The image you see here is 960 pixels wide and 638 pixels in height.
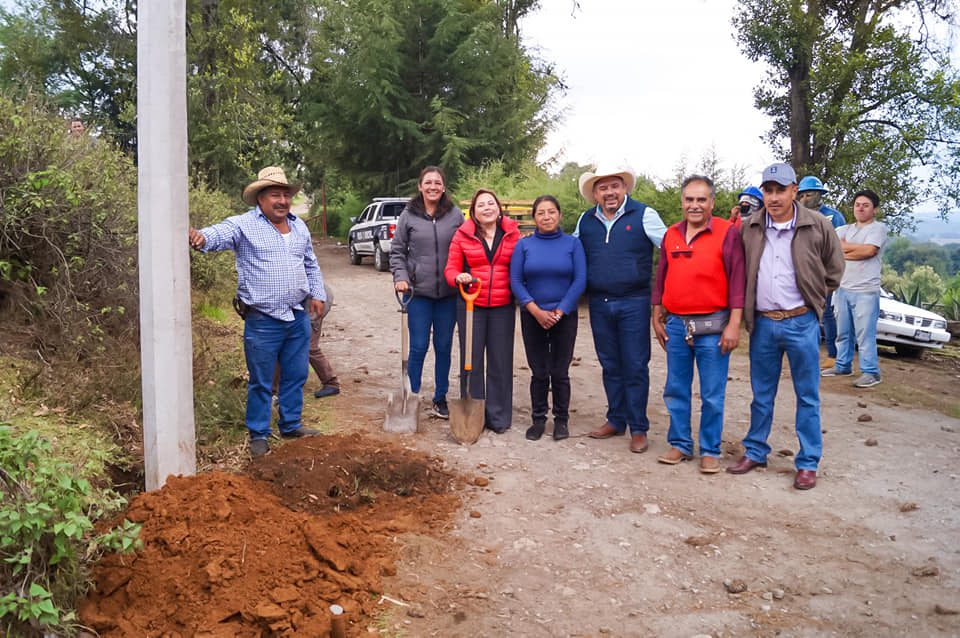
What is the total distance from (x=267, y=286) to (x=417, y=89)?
68.9 ft

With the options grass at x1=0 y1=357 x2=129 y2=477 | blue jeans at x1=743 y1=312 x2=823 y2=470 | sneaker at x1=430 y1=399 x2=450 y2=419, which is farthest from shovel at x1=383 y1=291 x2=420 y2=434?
blue jeans at x1=743 y1=312 x2=823 y2=470

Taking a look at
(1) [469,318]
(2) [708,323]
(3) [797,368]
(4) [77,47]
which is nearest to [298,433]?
(1) [469,318]

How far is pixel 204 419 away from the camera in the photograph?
19.2ft

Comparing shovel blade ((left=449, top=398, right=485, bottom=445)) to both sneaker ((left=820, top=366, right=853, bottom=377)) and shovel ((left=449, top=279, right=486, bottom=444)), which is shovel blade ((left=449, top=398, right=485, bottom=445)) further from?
sneaker ((left=820, top=366, right=853, bottom=377))

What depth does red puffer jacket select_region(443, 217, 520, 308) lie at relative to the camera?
6.38 meters

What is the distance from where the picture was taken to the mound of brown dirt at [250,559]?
346 cm

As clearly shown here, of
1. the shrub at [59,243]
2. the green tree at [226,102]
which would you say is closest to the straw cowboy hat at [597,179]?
the shrub at [59,243]

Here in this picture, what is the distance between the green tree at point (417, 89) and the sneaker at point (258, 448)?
18.6 meters

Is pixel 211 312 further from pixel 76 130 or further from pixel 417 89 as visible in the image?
pixel 417 89

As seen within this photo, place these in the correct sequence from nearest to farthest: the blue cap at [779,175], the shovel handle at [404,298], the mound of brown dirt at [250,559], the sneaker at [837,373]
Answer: the mound of brown dirt at [250,559]
the blue cap at [779,175]
the shovel handle at [404,298]
the sneaker at [837,373]

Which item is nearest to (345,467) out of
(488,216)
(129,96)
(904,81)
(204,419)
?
(204,419)

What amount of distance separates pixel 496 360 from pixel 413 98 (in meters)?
19.9

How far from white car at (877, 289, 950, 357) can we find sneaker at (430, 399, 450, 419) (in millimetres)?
6991

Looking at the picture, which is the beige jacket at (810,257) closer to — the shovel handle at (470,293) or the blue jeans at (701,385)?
the blue jeans at (701,385)
